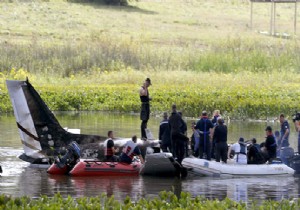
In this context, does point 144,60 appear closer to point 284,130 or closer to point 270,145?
point 284,130

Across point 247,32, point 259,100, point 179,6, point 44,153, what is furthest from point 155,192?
point 179,6

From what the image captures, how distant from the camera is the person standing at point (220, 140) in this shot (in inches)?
1180

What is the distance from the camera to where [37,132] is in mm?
32188

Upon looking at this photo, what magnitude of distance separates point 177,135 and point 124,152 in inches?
64.8

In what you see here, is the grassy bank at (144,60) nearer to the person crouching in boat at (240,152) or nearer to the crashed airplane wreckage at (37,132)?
the crashed airplane wreckage at (37,132)

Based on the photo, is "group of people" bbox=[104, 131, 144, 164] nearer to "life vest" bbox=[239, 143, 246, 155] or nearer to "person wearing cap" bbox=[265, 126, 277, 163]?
"life vest" bbox=[239, 143, 246, 155]

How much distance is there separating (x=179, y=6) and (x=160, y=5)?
1.70 meters

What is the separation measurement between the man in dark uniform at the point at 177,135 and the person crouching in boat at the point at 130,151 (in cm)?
111

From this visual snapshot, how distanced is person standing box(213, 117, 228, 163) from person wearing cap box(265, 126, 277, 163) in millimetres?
1336

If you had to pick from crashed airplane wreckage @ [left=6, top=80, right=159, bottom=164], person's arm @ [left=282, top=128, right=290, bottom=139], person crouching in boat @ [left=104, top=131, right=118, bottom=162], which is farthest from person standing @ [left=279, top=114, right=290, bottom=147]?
person crouching in boat @ [left=104, top=131, right=118, bottom=162]

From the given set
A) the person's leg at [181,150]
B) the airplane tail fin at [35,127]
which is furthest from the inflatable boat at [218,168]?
the airplane tail fin at [35,127]

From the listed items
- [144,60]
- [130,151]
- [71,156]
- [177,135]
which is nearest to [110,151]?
[130,151]

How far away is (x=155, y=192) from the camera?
2723cm

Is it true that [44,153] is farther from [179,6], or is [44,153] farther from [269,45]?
[179,6]
